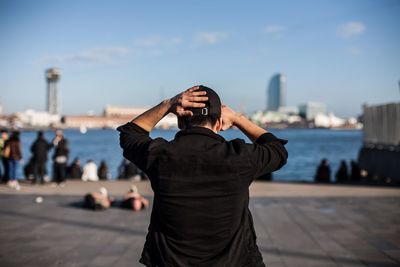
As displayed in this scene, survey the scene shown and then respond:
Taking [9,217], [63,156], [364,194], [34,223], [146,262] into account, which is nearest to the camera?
[146,262]

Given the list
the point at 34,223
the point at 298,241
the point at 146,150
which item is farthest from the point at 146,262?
the point at 34,223

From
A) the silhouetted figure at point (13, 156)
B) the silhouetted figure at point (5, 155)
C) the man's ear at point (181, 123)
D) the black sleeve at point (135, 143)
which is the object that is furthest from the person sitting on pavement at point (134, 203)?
the man's ear at point (181, 123)

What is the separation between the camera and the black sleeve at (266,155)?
206 cm

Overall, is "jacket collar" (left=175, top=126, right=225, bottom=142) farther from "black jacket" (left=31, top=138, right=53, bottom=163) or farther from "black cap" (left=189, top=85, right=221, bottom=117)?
"black jacket" (left=31, top=138, right=53, bottom=163)

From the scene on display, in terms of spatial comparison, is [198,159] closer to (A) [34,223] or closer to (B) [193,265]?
(B) [193,265]

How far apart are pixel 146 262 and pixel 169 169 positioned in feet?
1.60

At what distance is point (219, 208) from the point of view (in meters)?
2.05

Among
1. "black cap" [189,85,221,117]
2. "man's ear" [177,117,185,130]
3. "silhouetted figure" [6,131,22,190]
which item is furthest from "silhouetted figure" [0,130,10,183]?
"black cap" [189,85,221,117]

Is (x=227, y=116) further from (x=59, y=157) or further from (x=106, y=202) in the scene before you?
(x=59, y=157)

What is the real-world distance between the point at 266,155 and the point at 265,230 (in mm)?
5854

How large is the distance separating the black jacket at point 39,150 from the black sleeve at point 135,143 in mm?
13173

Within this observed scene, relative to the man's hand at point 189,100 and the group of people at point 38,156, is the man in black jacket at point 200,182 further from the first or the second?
the group of people at point 38,156

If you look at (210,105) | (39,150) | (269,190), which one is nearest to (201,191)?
(210,105)

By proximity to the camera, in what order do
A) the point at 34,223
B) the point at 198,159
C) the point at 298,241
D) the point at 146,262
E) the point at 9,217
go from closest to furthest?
1. the point at 198,159
2. the point at 146,262
3. the point at 298,241
4. the point at 34,223
5. the point at 9,217
